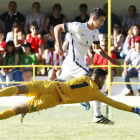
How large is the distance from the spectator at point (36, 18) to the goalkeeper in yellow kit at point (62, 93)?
251 inches

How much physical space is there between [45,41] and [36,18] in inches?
32.8

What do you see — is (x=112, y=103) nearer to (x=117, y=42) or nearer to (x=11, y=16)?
(x=117, y=42)

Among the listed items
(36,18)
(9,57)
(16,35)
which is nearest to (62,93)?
(9,57)

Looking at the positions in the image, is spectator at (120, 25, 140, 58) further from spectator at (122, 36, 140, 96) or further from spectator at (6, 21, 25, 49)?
spectator at (6, 21, 25, 49)

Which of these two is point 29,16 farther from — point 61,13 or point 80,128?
point 80,128

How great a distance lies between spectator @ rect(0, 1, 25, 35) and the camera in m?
14.9

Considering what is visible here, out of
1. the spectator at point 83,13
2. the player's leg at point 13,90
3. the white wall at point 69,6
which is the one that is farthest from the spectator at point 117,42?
the player's leg at point 13,90

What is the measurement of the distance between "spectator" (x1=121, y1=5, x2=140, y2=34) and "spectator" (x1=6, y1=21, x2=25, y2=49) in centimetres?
274

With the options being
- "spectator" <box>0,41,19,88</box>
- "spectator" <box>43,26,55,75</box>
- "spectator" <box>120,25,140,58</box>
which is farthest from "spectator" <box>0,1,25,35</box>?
"spectator" <box>120,25,140,58</box>

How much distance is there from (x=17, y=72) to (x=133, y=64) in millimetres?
2898

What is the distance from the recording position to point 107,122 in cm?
918

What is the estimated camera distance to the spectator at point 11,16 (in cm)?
1494

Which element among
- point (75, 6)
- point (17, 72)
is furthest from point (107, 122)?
point (75, 6)

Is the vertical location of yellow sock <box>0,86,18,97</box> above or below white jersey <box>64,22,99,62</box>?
below
